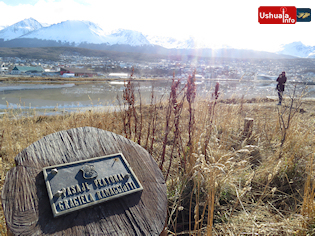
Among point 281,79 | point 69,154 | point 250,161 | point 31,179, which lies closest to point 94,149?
point 69,154

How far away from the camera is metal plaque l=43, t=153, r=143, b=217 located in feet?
4.13

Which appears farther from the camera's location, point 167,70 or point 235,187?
point 167,70

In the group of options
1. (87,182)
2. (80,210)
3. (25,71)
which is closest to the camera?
(80,210)

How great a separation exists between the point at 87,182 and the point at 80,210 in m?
0.21

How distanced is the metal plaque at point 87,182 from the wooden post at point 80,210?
0.04 meters

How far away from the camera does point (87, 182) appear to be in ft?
4.66

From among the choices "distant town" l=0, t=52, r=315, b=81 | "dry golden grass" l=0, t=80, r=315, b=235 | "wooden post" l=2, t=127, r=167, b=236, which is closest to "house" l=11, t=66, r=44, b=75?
"distant town" l=0, t=52, r=315, b=81

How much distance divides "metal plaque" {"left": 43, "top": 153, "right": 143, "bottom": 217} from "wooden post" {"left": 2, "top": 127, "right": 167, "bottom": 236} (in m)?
0.04

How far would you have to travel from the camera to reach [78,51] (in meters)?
115

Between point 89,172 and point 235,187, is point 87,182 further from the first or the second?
point 235,187

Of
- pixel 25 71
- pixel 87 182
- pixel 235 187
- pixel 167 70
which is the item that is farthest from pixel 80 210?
pixel 167 70

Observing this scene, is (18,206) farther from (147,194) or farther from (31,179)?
(147,194)

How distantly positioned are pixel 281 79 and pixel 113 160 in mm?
9948

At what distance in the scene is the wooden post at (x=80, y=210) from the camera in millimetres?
1150
